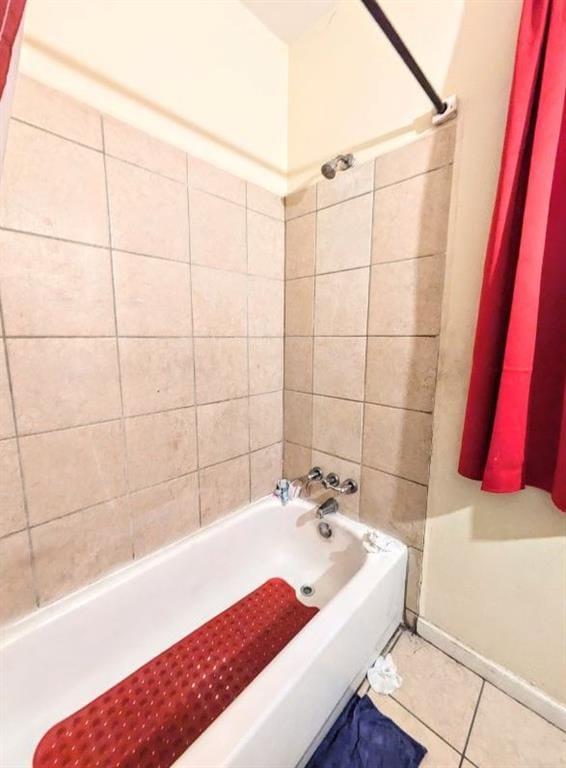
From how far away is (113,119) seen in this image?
914mm

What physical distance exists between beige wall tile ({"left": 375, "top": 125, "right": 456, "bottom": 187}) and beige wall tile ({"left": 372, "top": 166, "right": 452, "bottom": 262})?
0.08 ft

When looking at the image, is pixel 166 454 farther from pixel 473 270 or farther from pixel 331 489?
pixel 473 270

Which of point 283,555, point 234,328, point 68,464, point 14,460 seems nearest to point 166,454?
point 68,464

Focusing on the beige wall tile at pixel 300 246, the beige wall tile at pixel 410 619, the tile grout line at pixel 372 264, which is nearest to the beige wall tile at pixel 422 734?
the beige wall tile at pixel 410 619

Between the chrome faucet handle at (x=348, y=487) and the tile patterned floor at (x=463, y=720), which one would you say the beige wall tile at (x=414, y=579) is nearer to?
the tile patterned floor at (x=463, y=720)

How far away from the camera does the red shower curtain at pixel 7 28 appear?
39 cm

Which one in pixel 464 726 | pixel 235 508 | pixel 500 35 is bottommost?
pixel 464 726

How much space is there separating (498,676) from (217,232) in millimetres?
1762

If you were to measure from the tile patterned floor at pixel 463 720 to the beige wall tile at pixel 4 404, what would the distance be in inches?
51.3

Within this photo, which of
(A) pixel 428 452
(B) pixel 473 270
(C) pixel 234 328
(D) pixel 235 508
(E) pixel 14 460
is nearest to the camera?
(E) pixel 14 460

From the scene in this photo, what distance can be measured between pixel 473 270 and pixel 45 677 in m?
1.68

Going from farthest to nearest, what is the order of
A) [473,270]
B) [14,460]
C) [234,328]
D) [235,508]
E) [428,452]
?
[235,508] < [234,328] < [428,452] < [473,270] < [14,460]

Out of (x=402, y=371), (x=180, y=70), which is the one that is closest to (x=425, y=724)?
(x=402, y=371)

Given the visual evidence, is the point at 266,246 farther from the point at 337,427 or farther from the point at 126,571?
the point at 126,571
